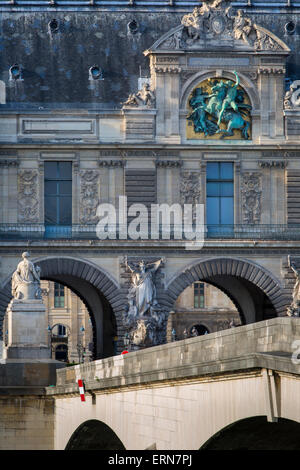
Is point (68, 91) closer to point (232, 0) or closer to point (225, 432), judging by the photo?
point (232, 0)

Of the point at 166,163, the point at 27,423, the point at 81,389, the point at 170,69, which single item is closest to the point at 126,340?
the point at 166,163

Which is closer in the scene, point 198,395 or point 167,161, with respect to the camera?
point 198,395

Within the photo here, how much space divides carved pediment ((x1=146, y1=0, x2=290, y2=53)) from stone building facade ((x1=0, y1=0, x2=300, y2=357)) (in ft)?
0.14

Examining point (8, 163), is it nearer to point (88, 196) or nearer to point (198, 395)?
point (88, 196)

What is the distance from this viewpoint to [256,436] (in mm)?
24312

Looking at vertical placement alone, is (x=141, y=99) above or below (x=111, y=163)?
above

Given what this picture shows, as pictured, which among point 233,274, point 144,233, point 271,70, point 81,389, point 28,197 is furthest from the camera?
point 271,70

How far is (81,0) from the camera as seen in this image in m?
66.5

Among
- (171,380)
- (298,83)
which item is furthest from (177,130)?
(171,380)

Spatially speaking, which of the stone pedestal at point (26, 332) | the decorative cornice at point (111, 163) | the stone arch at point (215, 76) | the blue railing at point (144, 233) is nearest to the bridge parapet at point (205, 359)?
the stone pedestal at point (26, 332)

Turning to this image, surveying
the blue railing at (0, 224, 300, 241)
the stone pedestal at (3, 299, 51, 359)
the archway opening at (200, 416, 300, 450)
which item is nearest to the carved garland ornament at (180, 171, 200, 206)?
the blue railing at (0, 224, 300, 241)

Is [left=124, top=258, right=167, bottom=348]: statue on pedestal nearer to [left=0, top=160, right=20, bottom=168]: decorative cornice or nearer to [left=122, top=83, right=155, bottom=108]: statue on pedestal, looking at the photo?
[left=0, top=160, right=20, bottom=168]: decorative cornice

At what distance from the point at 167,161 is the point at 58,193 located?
4.79 m

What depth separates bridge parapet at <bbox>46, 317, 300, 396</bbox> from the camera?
887 inches
